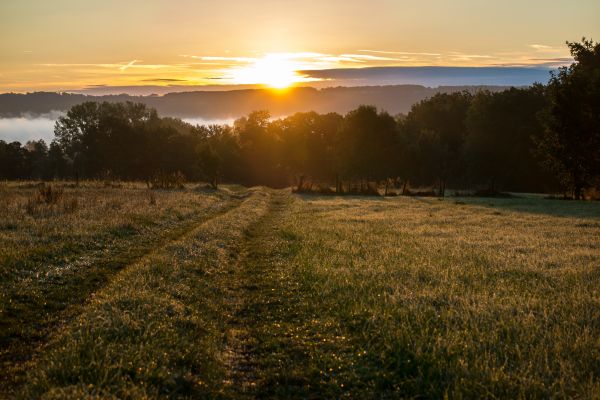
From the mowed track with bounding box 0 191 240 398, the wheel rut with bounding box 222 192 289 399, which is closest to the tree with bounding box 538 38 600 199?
the wheel rut with bounding box 222 192 289 399

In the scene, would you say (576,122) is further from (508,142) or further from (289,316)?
(289,316)

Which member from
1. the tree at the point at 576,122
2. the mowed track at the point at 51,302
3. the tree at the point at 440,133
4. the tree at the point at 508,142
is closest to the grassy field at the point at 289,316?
the mowed track at the point at 51,302

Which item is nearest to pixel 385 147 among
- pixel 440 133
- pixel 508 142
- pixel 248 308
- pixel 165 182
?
pixel 508 142

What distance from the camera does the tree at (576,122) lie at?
5247 cm

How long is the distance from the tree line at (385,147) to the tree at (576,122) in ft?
0.37

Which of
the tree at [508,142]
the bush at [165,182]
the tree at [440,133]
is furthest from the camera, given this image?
the tree at [440,133]

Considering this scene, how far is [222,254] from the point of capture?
19.5 meters

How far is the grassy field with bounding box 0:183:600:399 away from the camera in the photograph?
305 inches

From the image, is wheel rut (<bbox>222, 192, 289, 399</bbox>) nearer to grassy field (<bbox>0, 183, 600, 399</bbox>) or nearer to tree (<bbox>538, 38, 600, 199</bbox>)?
grassy field (<bbox>0, 183, 600, 399</bbox>)

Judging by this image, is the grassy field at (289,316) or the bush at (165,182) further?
the bush at (165,182)

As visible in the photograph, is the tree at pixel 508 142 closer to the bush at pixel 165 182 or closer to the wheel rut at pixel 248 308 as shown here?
the bush at pixel 165 182

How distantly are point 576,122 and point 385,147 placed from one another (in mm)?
34864

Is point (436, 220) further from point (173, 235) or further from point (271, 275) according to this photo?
point (271, 275)

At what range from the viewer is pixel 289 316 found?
38.5 ft
